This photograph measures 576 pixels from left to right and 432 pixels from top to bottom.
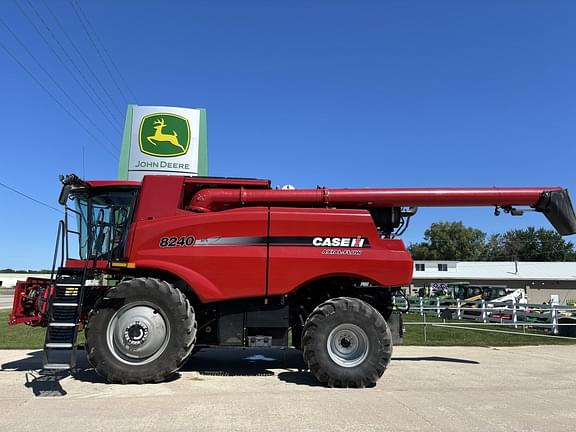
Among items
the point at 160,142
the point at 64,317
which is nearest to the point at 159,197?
the point at 64,317

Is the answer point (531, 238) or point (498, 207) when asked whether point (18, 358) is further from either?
point (531, 238)

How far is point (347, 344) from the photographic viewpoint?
787 cm

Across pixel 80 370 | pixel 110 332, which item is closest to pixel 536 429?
pixel 110 332

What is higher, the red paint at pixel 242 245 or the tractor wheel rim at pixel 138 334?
the red paint at pixel 242 245

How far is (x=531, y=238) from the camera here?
109 meters

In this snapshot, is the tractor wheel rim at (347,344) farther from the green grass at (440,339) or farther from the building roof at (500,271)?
the building roof at (500,271)

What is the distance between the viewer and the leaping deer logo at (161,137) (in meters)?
20.1

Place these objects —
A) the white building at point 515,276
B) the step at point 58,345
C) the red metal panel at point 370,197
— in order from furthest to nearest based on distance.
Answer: the white building at point 515,276
the red metal panel at point 370,197
the step at point 58,345

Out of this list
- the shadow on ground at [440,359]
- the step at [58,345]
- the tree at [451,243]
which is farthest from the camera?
the tree at [451,243]

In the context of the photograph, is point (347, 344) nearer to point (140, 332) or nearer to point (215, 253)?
point (215, 253)

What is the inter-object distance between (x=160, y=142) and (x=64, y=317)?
1320cm

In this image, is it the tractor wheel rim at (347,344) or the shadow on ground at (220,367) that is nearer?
the tractor wheel rim at (347,344)

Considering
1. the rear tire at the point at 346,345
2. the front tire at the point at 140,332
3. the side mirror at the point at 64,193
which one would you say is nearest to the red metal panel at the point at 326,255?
the rear tire at the point at 346,345

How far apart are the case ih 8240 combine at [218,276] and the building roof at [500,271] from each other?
5129 centimetres
